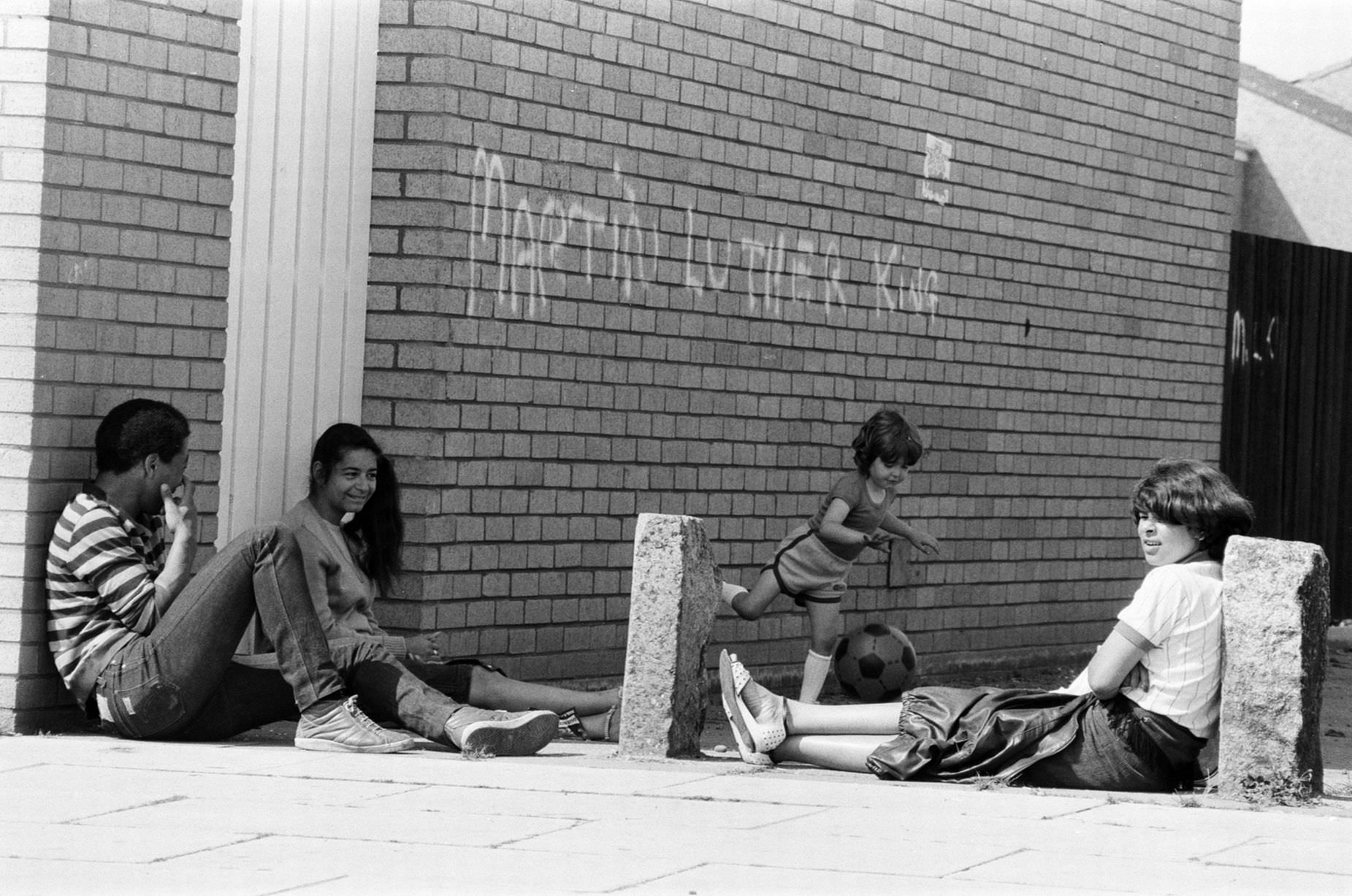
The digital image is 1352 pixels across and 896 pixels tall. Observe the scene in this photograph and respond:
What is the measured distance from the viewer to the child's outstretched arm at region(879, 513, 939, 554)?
873 centimetres

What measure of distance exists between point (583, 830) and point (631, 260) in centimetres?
374

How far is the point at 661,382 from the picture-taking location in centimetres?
849

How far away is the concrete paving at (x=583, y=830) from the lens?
452cm

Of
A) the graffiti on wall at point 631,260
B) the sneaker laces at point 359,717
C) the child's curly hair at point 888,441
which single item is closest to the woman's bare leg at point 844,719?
the sneaker laces at point 359,717

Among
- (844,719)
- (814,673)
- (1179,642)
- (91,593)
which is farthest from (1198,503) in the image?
(91,593)

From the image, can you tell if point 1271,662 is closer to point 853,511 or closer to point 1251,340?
point 853,511

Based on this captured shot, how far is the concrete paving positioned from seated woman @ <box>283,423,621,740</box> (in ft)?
1.51

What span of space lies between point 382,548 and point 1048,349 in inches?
189

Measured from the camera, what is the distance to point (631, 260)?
834 centimetres

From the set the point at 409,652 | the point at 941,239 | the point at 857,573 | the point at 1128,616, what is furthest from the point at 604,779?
the point at 941,239

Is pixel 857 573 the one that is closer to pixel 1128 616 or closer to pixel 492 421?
pixel 492 421

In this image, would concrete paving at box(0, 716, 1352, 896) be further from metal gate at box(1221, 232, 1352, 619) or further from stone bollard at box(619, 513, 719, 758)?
metal gate at box(1221, 232, 1352, 619)

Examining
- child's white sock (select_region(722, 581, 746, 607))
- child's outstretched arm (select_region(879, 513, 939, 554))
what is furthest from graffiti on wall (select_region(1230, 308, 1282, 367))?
child's white sock (select_region(722, 581, 746, 607))

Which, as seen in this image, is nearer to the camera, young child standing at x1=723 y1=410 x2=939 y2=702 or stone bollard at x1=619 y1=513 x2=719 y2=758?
stone bollard at x1=619 y1=513 x2=719 y2=758
